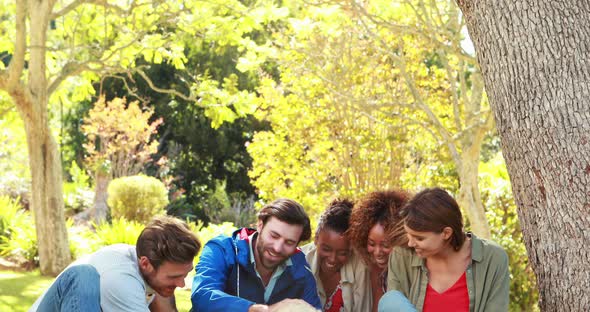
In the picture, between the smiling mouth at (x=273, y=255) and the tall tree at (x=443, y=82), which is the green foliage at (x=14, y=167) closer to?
the tall tree at (x=443, y=82)

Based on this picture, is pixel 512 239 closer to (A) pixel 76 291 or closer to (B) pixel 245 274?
(B) pixel 245 274

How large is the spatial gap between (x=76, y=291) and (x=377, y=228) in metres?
1.86

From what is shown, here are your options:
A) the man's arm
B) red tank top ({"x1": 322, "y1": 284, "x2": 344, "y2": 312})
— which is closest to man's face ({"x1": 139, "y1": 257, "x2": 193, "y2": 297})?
the man's arm

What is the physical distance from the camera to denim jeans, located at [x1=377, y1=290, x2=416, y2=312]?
14.4 feet

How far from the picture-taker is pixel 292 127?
44.8 feet

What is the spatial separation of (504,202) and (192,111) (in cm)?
1219

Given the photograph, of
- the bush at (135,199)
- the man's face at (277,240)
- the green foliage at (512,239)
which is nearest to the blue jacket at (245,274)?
the man's face at (277,240)

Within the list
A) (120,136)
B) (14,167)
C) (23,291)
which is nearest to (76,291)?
(23,291)

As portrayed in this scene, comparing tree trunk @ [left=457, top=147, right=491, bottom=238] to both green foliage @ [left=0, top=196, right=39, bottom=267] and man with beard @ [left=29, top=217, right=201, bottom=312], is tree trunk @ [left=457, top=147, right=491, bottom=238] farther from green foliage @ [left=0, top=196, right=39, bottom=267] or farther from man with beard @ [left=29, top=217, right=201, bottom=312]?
green foliage @ [left=0, top=196, right=39, bottom=267]

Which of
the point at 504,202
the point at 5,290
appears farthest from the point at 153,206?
the point at 504,202

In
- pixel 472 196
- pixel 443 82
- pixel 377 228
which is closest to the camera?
pixel 377 228

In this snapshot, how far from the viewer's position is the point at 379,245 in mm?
5098

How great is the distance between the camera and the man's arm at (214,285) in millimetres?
4586

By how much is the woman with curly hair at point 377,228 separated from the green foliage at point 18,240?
8933 millimetres
